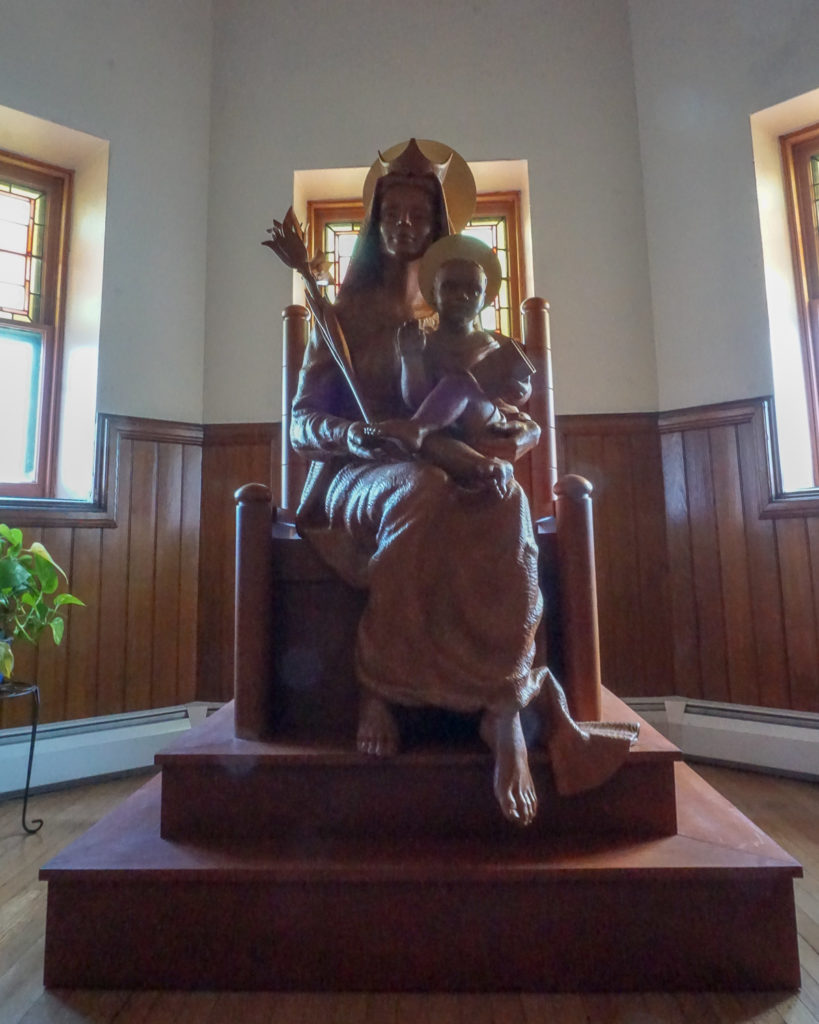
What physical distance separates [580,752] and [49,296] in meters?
2.80

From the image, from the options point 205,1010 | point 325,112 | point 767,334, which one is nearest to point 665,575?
point 767,334

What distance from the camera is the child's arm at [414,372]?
150 cm

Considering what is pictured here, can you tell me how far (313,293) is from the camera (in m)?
1.60

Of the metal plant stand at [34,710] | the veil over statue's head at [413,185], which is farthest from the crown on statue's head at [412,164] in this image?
the metal plant stand at [34,710]

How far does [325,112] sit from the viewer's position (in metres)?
3.08

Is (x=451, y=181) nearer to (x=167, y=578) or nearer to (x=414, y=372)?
(x=414, y=372)

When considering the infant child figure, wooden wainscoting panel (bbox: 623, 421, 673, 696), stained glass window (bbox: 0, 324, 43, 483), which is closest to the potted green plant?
stained glass window (bbox: 0, 324, 43, 483)

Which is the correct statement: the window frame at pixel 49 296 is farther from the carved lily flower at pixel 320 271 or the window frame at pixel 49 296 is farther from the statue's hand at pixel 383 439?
the statue's hand at pixel 383 439

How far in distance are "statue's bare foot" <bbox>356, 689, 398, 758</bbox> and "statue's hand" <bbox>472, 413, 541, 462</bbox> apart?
0.57 m

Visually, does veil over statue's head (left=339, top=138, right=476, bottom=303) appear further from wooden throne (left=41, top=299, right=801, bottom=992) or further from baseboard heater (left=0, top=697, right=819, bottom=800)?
baseboard heater (left=0, top=697, right=819, bottom=800)

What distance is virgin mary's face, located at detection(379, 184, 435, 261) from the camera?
1614 millimetres

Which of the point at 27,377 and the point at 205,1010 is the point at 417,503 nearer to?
the point at 205,1010

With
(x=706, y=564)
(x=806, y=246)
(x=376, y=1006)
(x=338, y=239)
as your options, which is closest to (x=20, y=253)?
(x=338, y=239)

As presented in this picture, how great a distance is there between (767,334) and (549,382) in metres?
1.26
